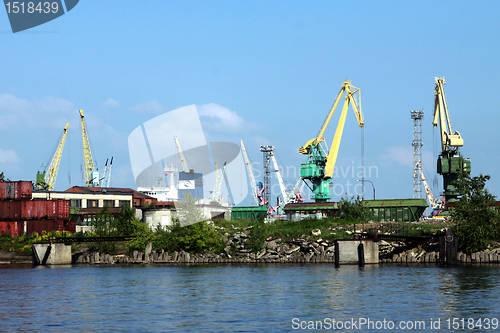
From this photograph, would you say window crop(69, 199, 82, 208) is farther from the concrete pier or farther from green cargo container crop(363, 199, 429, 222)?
green cargo container crop(363, 199, 429, 222)

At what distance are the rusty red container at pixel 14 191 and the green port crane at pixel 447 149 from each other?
76.0m

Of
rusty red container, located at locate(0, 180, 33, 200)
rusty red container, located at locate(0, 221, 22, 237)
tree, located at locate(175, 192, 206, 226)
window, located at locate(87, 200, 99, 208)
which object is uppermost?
rusty red container, located at locate(0, 180, 33, 200)

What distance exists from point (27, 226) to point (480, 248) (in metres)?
72.4

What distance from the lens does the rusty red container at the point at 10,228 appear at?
9894 centimetres

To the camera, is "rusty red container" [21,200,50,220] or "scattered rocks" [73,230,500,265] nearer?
"scattered rocks" [73,230,500,265]

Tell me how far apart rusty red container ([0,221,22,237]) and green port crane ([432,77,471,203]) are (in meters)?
76.8

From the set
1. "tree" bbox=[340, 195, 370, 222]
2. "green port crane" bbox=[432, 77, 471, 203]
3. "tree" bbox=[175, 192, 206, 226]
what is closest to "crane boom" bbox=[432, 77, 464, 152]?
"green port crane" bbox=[432, 77, 471, 203]

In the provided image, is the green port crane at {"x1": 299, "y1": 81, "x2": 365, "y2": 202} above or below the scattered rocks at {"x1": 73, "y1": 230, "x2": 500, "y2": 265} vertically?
above

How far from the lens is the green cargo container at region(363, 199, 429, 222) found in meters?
101

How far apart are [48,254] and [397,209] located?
190 ft

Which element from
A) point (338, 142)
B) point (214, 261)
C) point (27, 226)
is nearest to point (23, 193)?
point (27, 226)

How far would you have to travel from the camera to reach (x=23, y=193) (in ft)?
336

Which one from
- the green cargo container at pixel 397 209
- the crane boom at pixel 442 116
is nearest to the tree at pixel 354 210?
the green cargo container at pixel 397 209

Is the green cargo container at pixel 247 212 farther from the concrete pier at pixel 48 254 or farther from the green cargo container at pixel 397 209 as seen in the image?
the concrete pier at pixel 48 254
